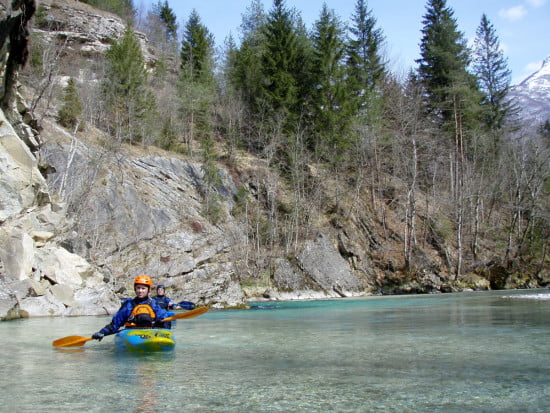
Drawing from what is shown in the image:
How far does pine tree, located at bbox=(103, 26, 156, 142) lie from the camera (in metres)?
29.0

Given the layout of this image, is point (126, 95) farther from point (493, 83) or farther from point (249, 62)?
point (493, 83)

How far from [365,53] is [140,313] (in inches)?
1276

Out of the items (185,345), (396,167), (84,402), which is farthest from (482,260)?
(84,402)

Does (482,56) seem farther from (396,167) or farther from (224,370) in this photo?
(224,370)

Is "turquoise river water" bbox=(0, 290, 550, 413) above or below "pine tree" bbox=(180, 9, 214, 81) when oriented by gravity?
below

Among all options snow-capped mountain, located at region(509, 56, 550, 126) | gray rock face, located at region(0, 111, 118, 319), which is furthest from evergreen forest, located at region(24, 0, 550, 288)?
snow-capped mountain, located at region(509, 56, 550, 126)

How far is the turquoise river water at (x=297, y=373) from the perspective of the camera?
12.9 feet

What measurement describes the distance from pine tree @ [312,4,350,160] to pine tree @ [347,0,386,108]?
176cm

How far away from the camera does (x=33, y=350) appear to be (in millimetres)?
7285

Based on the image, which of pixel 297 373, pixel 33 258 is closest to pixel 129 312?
pixel 297 373

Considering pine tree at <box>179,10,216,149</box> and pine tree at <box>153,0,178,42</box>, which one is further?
pine tree at <box>153,0,178,42</box>

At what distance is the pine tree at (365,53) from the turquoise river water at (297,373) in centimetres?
2794

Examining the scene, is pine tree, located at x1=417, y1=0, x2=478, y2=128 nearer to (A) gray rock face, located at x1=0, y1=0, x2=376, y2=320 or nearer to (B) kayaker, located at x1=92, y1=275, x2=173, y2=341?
(A) gray rock face, located at x1=0, y1=0, x2=376, y2=320

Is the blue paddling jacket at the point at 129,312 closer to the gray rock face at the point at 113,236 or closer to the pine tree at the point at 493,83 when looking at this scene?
the gray rock face at the point at 113,236
